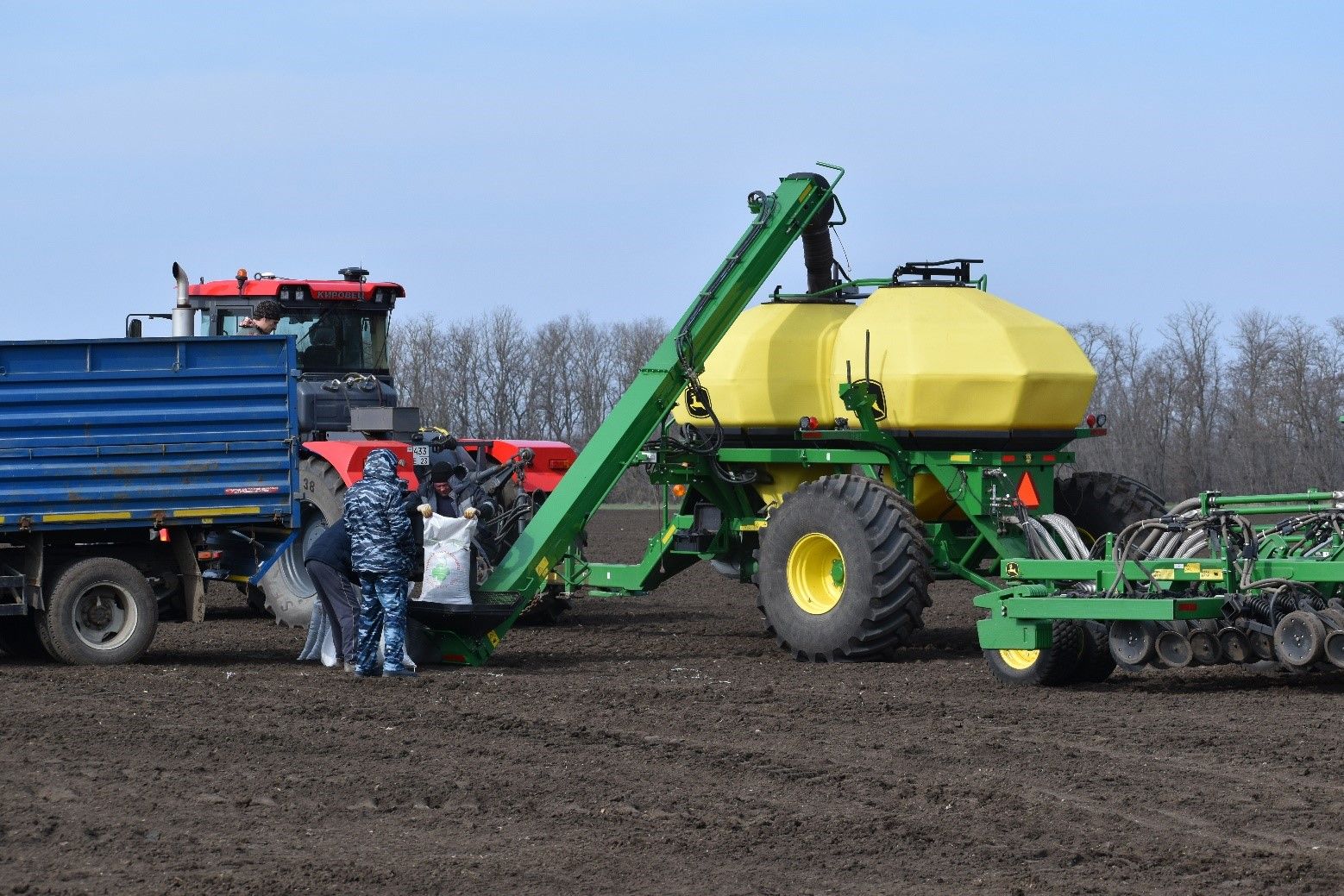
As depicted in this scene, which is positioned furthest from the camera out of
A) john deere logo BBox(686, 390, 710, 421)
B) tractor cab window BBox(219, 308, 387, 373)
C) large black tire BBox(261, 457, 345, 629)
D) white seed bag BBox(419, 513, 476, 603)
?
tractor cab window BBox(219, 308, 387, 373)

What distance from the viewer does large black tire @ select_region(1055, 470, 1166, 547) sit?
13.6 meters

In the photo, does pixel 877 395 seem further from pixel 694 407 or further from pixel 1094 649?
pixel 1094 649

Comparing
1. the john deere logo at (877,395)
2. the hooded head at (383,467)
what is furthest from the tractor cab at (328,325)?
the john deere logo at (877,395)

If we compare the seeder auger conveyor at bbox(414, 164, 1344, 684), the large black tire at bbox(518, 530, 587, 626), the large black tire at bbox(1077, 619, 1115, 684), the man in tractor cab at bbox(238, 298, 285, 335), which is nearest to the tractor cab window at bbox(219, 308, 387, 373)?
the man in tractor cab at bbox(238, 298, 285, 335)

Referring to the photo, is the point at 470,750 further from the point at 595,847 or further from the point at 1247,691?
the point at 1247,691

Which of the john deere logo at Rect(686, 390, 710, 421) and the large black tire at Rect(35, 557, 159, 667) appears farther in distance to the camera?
the john deere logo at Rect(686, 390, 710, 421)

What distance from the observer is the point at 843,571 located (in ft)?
41.9

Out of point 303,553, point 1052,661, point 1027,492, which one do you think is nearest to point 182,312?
point 303,553

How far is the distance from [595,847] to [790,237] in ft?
25.3

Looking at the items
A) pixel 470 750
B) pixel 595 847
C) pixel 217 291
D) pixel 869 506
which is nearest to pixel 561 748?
pixel 470 750

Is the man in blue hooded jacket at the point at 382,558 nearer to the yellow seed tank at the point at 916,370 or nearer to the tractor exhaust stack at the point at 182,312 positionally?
the yellow seed tank at the point at 916,370

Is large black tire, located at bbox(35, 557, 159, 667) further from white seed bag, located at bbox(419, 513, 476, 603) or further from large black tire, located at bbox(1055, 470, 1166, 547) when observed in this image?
large black tire, located at bbox(1055, 470, 1166, 547)

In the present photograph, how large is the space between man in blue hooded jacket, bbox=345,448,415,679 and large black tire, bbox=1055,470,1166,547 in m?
5.19

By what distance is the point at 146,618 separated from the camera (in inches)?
478
